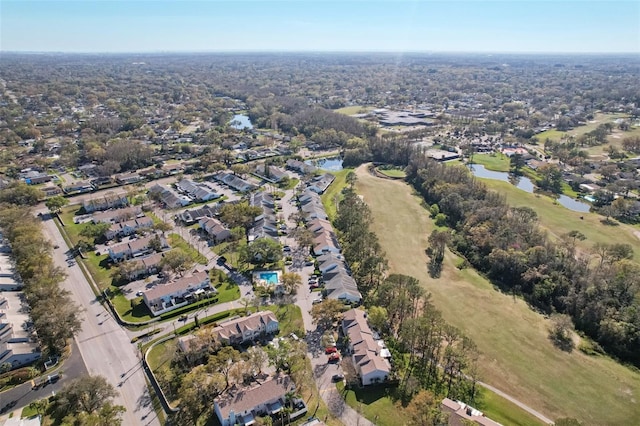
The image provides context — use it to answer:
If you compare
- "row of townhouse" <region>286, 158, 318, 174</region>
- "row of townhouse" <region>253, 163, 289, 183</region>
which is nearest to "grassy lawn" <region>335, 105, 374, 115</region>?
"row of townhouse" <region>286, 158, 318, 174</region>

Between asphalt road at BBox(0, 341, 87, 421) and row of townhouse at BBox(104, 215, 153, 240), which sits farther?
row of townhouse at BBox(104, 215, 153, 240)

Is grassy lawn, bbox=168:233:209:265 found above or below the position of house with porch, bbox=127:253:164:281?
below

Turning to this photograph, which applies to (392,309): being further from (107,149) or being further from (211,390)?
(107,149)

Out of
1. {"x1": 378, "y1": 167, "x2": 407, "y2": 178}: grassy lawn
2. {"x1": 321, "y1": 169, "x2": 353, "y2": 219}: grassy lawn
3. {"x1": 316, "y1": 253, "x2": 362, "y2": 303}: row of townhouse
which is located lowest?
{"x1": 378, "y1": 167, "x2": 407, "y2": 178}: grassy lawn

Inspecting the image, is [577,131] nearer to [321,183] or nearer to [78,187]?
[321,183]

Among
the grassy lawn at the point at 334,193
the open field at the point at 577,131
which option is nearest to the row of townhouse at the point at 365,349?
the grassy lawn at the point at 334,193

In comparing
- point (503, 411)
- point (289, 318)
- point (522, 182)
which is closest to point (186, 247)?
point (289, 318)

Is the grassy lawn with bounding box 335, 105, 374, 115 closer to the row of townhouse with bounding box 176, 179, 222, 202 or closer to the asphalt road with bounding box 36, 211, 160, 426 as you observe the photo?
the row of townhouse with bounding box 176, 179, 222, 202
